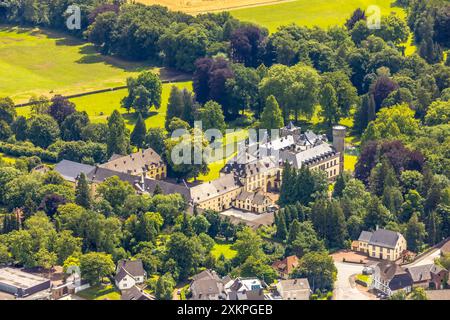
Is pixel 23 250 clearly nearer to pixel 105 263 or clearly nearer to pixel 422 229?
pixel 105 263

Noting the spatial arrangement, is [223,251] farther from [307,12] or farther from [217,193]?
[307,12]

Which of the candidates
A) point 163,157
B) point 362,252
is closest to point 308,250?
point 362,252

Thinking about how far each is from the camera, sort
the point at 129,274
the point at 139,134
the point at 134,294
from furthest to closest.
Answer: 1. the point at 139,134
2. the point at 129,274
3. the point at 134,294

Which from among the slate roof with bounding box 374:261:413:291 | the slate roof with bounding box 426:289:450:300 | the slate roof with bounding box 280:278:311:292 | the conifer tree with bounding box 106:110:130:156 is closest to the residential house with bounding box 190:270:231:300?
the slate roof with bounding box 280:278:311:292

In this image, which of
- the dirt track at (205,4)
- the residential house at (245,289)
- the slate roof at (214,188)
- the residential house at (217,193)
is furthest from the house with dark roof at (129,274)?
the dirt track at (205,4)

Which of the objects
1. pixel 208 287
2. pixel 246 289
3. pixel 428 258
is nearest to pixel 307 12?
pixel 428 258

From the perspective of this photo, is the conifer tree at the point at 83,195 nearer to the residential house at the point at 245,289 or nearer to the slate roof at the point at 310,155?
the slate roof at the point at 310,155
